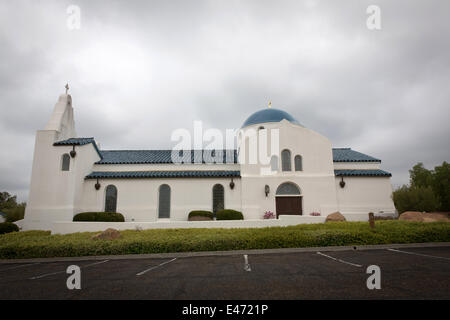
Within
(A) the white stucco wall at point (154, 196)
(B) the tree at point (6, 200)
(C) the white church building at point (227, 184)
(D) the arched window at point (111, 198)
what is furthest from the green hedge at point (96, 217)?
(B) the tree at point (6, 200)

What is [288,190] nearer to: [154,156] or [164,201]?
[164,201]

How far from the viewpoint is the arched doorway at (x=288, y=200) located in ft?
75.7

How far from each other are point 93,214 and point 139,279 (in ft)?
50.6

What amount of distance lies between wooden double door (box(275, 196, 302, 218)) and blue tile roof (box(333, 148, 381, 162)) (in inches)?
247

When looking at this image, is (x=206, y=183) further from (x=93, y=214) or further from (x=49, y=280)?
(x=49, y=280)

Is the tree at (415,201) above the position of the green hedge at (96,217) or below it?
above

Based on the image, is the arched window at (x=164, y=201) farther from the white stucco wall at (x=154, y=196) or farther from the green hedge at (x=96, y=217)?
the green hedge at (x=96, y=217)

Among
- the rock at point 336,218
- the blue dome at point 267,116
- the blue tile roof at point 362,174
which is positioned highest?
the blue dome at point 267,116

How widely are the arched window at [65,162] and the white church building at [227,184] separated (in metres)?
0.08

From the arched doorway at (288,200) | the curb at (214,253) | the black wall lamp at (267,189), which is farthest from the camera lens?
the arched doorway at (288,200)

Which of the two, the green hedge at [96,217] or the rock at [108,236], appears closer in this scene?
the rock at [108,236]
